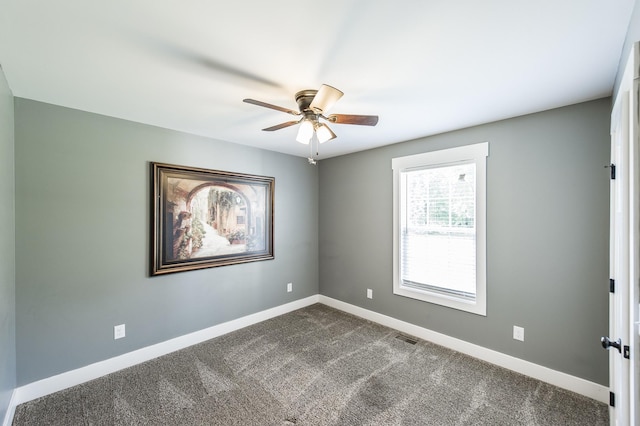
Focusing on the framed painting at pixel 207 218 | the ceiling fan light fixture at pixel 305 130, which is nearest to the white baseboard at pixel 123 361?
the framed painting at pixel 207 218

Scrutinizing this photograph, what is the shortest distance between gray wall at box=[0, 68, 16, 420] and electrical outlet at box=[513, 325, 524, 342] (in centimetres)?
391

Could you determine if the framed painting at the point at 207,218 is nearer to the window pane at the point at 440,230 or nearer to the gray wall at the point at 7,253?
the gray wall at the point at 7,253

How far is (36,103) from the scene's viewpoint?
2203 mm

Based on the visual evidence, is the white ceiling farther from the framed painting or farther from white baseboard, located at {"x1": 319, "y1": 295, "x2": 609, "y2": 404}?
white baseboard, located at {"x1": 319, "y1": 295, "x2": 609, "y2": 404}

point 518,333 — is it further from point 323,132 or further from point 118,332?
point 118,332

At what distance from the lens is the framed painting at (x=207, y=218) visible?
9.30ft

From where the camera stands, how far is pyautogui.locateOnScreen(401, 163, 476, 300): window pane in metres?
2.89

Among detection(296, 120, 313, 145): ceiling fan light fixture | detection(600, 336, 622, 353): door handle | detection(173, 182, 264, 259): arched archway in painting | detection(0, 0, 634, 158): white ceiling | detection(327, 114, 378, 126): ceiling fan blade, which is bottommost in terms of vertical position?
detection(600, 336, 622, 353): door handle

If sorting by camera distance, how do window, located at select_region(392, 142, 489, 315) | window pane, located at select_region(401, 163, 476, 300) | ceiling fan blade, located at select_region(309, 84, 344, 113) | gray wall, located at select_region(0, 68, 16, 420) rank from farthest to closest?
window pane, located at select_region(401, 163, 476, 300) → window, located at select_region(392, 142, 489, 315) → gray wall, located at select_region(0, 68, 16, 420) → ceiling fan blade, located at select_region(309, 84, 344, 113)

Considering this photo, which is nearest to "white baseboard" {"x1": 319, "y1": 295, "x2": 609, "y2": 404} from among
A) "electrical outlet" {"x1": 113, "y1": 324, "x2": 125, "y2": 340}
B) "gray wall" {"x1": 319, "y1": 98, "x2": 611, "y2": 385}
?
"gray wall" {"x1": 319, "y1": 98, "x2": 611, "y2": 385}

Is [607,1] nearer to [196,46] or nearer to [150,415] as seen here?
[196,46]

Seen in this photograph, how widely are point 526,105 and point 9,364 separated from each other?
443 centimetres

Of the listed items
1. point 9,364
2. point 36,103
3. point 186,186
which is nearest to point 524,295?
point 186,186

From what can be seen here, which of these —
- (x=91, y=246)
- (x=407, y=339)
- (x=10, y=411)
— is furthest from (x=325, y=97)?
(x=10, y=411)
